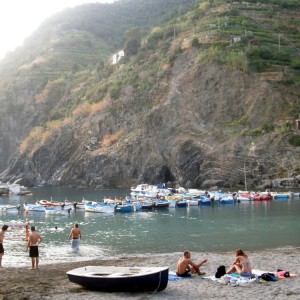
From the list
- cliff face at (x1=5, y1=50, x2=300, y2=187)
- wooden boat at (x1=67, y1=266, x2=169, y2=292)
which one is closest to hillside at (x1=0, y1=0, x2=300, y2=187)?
cliff face at (x1=5, y1=50, x2=300, y2=187)

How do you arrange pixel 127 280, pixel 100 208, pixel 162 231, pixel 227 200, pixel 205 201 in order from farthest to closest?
pixel 227 200, pixel 205 201, pixel 100 208, pixel 162 231, pixel 127 280

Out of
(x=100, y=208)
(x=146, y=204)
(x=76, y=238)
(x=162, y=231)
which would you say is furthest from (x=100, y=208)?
(x=76, y=238)

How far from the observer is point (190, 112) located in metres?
110

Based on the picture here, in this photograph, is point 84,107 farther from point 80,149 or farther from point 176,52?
point 176,52

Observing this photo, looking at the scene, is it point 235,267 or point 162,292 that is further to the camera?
point 235,267

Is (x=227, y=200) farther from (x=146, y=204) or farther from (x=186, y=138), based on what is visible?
(x=186, y=138)

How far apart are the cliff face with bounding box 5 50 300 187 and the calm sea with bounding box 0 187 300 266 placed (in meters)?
26.1

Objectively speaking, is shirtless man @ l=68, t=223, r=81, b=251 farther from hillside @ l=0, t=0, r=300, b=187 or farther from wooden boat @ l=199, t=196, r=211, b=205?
hillside @ l=0, t=0, r=300, b=187

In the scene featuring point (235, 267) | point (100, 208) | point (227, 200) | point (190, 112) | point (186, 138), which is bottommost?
point (235, 267)

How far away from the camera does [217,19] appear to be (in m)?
127

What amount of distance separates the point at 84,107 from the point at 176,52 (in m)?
28.3

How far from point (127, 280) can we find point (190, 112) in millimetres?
90187

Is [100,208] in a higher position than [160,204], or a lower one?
lower

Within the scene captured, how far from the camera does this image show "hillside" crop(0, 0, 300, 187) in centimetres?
9925
